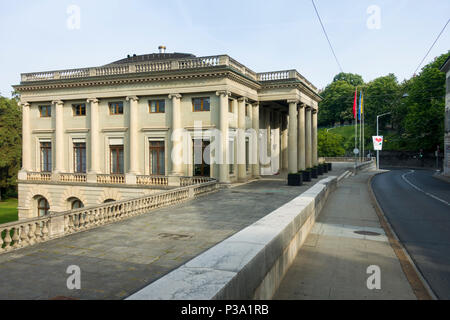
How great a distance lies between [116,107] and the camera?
104 feet

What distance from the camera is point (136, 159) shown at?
1197 inches

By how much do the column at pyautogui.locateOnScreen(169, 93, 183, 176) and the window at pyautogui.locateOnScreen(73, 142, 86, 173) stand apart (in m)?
9.88

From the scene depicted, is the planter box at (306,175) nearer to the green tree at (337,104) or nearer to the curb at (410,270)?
the curb at (410,270)

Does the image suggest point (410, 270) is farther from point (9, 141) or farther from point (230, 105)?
point (9, 141)

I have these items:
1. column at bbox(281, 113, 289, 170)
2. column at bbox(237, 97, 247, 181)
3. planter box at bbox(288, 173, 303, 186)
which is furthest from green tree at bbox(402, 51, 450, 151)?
column at bbox(237, 97, 247, 181)

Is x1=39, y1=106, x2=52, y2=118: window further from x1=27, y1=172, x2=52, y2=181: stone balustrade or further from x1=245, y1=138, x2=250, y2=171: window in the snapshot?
x1=245, y1=138, x2=250, y2=171: window

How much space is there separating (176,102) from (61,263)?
71.5 feet

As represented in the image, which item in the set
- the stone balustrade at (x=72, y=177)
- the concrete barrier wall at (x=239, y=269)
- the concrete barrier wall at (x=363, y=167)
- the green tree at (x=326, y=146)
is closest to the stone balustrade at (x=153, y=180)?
the stone balustrade at (x=72, y=177)

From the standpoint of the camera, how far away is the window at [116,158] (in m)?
31.8

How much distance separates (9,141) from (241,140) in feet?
135

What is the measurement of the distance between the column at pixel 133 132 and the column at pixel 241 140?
8.92m

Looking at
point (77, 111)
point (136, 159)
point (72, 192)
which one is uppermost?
point (77, 111)
